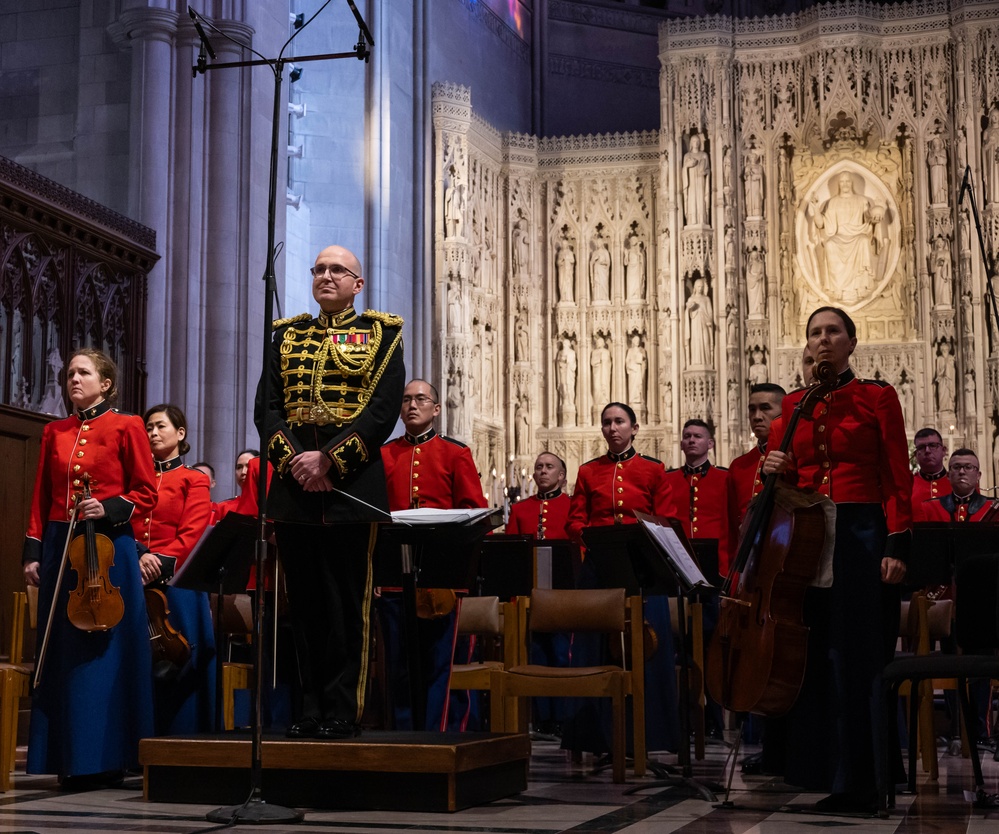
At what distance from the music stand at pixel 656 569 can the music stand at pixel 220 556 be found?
1492 millimetres

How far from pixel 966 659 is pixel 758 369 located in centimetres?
1293

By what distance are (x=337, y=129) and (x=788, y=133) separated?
19.6 feet

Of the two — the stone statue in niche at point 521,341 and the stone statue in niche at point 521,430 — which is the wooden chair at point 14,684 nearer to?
the stone statue in niche at point 521,430

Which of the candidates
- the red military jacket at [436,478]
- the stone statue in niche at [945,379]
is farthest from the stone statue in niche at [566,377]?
the red military jacket at [436,478]

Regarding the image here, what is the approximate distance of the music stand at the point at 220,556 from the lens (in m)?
5.82

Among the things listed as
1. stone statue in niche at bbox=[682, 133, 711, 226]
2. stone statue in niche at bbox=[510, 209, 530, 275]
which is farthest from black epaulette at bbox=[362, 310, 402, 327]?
stone statue in niche at bbox=[510, 209, 530, 275]

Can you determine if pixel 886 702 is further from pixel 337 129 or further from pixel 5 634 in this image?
pixel 337 129

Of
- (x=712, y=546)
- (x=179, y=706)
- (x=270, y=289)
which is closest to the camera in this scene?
(x=270, y=289)

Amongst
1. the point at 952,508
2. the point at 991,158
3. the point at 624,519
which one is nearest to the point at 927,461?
the point at 952,508

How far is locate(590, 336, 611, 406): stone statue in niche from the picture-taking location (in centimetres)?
1884

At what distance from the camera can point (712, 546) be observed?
7.36 metres

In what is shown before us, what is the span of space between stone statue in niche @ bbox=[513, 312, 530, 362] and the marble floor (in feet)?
42.3

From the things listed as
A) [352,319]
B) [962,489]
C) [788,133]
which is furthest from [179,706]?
[788,133]

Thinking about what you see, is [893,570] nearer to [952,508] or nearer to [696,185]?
[952,508]
